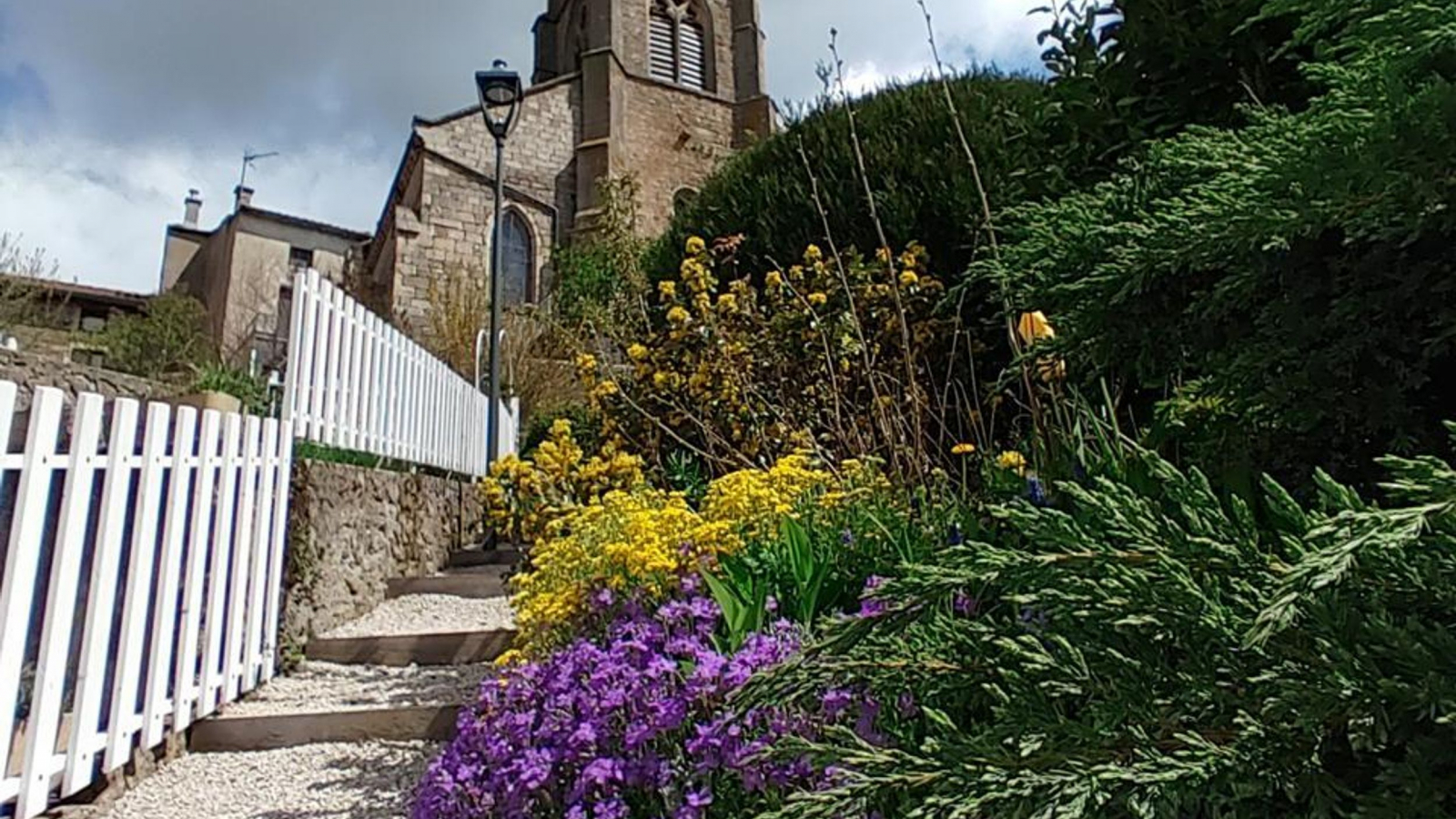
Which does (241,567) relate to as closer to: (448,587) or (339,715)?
(339,715)

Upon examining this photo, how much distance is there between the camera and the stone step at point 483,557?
17.9 feet

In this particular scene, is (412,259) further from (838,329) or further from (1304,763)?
(1304,763)

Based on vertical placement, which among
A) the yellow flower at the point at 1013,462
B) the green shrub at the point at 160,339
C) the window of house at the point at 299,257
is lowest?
the yellow flower at the point at 1013,462

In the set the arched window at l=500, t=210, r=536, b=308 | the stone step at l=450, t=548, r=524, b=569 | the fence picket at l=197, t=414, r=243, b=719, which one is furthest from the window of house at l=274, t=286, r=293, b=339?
the fence picket at l=197, t=414, r=243, b=719

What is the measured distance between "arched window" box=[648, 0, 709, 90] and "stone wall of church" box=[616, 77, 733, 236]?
997mm

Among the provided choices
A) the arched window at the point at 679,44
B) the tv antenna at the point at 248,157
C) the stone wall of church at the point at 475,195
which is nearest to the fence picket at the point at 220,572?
the stone wall of church at the point at 475,195

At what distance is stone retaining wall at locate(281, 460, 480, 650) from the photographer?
12.1 feet

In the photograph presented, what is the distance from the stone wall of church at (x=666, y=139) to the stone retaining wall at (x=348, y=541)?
16.2 metres

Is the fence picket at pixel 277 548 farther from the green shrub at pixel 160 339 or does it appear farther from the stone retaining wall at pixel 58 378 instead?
the green shrub at pixel 160 339

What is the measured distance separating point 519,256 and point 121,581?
17413 mm

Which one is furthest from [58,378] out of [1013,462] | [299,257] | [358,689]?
[299,257]

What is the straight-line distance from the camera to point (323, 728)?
2.88 metres

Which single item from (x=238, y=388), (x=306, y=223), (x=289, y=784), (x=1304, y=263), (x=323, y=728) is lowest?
(x=289, y=784)

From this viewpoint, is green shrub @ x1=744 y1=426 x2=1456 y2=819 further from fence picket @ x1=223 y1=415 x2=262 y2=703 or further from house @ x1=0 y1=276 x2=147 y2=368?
house @ x1=0 y1=276 x2=147 y2=368
